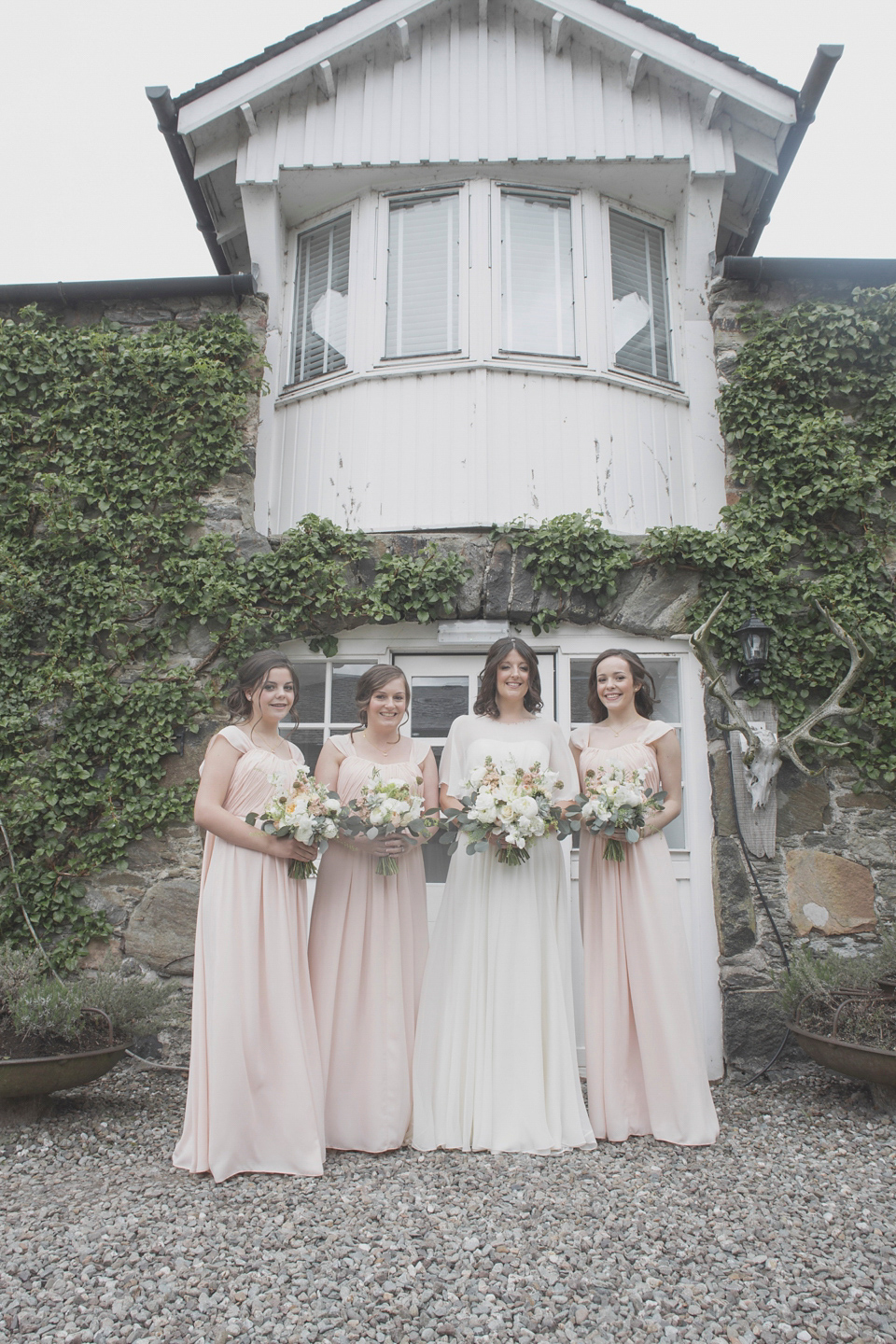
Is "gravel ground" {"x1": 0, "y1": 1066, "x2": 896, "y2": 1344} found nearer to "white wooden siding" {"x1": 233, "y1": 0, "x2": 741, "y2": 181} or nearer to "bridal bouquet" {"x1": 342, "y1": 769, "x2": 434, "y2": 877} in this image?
"bridal bouquet" {"x1": 342, "y1": 769, "x2": 434, "y2": 877}

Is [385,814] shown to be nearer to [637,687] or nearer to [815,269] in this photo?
[637,687]

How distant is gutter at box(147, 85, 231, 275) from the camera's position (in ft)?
21.4

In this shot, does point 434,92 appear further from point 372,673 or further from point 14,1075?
point 14,1075

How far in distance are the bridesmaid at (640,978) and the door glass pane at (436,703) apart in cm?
170

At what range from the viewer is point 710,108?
645 cm

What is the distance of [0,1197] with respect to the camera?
11.1 feet

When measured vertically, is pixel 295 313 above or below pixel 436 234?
below

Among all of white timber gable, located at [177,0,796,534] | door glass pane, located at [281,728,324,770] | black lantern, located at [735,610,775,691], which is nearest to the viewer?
black lantern, located at [735,610,775,691]

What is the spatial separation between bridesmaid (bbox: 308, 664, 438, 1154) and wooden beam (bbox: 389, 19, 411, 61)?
5.57m

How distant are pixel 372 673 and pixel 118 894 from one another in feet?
8.61

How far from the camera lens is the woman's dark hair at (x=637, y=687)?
14.6 ft

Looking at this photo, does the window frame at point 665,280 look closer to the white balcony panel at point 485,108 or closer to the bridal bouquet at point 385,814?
the white balcony panel at point 485,108

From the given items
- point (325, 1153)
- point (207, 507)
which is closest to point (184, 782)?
point (207, 507)

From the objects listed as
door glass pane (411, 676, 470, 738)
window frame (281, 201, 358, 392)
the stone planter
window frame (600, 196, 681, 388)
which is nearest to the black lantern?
door glass pane (411, 676, 470, 738)
